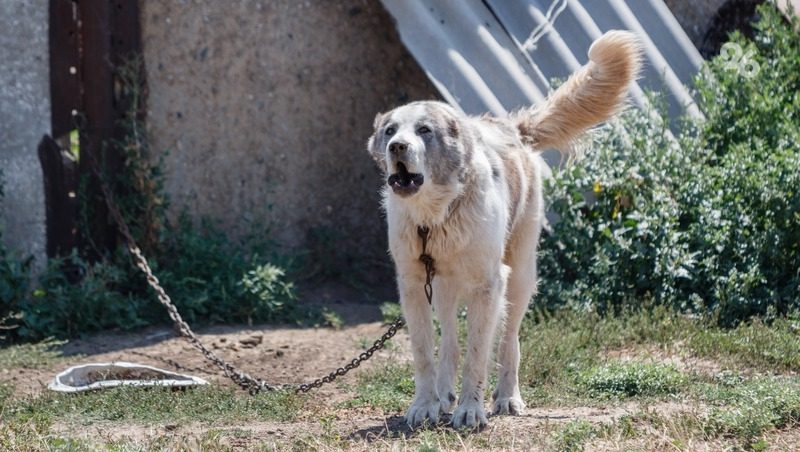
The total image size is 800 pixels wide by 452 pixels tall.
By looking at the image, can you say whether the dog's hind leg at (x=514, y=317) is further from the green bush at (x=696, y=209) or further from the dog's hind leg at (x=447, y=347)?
the green bush at (x=696, y=209)

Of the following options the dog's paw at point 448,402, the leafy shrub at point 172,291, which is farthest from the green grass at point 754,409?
the leafy shrub at point 172,291

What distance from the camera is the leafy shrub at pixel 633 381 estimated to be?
6.84 meters

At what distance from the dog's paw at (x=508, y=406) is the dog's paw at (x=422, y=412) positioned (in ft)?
1.88

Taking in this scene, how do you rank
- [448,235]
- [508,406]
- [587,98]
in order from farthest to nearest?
[587,98], [508,406], [448,235]

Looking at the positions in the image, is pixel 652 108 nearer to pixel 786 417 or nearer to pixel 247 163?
pixel 247 163

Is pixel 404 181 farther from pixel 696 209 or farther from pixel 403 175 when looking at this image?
pixel 696 209

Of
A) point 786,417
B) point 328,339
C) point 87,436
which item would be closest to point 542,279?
point 328,339

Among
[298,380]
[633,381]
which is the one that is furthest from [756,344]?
[298,380]

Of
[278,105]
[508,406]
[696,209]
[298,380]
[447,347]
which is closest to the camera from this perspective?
[447,347]

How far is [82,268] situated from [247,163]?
1.49m

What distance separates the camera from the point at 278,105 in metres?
9.75

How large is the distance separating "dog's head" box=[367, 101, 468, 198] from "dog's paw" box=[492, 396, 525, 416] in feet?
4.35

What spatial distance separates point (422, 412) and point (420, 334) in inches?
15.1

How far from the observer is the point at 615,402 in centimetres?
672
